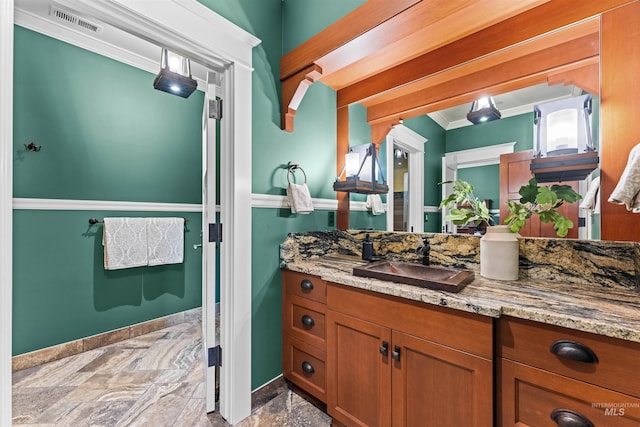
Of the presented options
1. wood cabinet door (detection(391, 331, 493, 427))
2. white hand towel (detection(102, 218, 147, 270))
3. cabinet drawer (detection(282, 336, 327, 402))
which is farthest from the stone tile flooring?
white hand towel (detection(102, 218, 147, 270))

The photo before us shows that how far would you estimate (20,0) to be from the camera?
1.86m

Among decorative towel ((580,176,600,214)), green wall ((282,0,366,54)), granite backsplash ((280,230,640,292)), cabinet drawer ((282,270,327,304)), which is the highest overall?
green wall ((282,0,366,54))

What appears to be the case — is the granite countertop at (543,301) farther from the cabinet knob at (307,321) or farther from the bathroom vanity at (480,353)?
the cabinet knob at (307,321)

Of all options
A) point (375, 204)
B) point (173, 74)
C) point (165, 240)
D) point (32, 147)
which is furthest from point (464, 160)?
point (32, 147)

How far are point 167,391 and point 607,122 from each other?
283 centimetres

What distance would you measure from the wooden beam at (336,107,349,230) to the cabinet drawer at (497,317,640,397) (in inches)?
53.7

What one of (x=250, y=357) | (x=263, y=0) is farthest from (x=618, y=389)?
(x=263, y=0)

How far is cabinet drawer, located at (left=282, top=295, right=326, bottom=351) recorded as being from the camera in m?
1.54

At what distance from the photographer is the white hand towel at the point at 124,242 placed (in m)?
2.32

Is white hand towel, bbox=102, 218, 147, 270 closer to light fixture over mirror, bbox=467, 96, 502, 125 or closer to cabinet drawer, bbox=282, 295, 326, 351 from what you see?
cabinet drawer, bbox=282, 295, 326, 351

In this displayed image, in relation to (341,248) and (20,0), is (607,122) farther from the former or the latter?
(20,0)

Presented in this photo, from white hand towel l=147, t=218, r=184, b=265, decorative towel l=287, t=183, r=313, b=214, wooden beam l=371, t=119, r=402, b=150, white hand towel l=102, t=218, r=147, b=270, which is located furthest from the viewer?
white hand towel l=147, t=218, r=184, b=265

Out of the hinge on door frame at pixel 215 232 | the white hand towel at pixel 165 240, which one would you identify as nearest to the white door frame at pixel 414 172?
the hinge on door frame at pixel 215 232

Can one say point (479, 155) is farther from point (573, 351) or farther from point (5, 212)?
point (5, 212)
